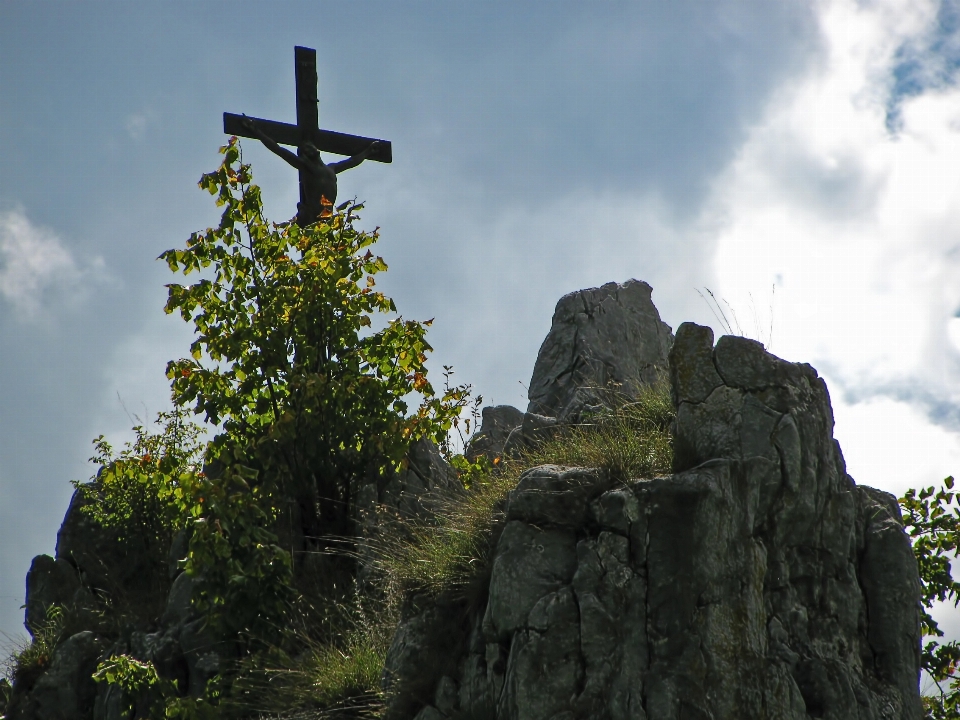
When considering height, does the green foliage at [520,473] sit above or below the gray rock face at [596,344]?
below

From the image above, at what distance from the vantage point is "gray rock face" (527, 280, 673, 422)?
44.2ft

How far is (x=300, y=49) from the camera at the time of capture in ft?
52.5

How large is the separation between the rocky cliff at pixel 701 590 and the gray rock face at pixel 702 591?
13 millimetres

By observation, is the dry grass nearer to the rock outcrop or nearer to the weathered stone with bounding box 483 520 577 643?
the weathered stone with bounding box 483 520 577 643

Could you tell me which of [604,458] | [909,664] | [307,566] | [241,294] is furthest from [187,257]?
[909,664]

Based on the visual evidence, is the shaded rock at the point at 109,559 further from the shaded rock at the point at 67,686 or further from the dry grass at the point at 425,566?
the dry grass at the point at 425,566

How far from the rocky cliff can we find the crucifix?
781 cm

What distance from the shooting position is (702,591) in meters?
7.57

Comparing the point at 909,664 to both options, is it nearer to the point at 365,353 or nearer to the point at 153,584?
the point at 365,353

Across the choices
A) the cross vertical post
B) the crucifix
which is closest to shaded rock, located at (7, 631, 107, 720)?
the crucifix

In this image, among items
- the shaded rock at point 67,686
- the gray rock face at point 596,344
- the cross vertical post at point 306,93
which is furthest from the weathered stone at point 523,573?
the cross vertical post at point 306,93

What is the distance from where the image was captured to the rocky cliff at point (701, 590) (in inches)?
294

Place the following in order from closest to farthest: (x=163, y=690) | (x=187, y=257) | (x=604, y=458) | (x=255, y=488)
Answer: (x=604, y=458), (x=163, y=690), (x=255, y=488), (x=187, y=257)

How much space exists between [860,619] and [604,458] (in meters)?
2.54
